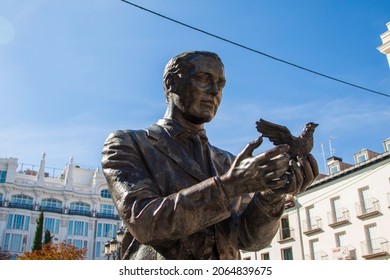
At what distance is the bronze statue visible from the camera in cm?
216

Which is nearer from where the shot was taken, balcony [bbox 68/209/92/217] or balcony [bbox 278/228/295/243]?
balcony [bbox 278/228/295/243]

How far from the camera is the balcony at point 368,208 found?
94.5ft

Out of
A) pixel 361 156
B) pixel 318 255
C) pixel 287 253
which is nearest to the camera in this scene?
pixel 318 255

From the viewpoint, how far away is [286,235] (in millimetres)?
34594

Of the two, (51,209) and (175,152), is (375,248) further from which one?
(51,209)

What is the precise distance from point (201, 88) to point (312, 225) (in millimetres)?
32281

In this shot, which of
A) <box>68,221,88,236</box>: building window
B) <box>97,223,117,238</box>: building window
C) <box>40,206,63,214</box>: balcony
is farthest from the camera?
<box>97,223,117,238</box>: building window

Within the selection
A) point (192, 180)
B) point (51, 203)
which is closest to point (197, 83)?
point (192, 180)

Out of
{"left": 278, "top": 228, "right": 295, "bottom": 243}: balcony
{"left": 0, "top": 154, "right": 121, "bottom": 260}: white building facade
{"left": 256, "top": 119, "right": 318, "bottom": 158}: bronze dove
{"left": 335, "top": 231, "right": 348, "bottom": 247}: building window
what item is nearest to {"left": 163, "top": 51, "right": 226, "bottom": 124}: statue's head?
{"left": 256, "top": 119, "right": 318, "bottom": 158}: bronze dove

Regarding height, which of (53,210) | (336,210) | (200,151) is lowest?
(200,151)

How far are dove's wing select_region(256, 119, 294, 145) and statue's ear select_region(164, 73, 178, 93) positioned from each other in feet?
2.44

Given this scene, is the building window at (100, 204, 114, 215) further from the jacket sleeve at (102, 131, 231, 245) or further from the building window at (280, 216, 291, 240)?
the jacket sleeve at (102, 131, 231, 245)

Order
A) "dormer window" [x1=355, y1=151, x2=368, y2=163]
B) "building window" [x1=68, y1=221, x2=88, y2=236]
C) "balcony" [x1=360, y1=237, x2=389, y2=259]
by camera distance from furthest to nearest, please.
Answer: "building window" [x1=68, y1=221, x2=88, y2=236] → "dormer window" [x1=355, y1=151, x2=368, y2=163] → "balcony" [x1=360, y1=237, x2=389, y2=259]

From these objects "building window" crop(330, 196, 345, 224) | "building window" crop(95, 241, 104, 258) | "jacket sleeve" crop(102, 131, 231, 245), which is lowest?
"jacket sleeve" crop(102, 131, 231, 245)
